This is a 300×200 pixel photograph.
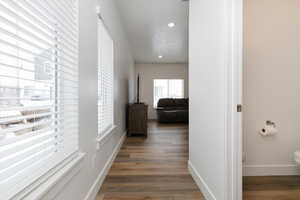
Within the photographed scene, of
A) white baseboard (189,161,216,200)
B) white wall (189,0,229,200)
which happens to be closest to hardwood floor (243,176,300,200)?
white baseboard (189,161,216,200)

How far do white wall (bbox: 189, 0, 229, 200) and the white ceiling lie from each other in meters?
0.87

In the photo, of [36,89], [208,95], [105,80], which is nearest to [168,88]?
[105,80]

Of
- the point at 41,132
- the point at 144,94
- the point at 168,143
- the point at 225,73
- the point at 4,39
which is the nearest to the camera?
the point at 4,39

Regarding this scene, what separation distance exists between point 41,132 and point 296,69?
2.81 meters

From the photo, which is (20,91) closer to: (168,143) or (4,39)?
(4,39)

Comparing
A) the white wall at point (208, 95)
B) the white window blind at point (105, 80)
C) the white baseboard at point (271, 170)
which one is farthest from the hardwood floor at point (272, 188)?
the white window blind at point (105, 80)

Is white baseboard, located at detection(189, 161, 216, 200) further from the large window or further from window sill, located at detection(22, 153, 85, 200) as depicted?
the large window

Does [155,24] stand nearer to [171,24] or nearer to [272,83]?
[171,24]

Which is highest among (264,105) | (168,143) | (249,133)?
(264,105)

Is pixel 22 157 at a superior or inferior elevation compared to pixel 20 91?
inferior

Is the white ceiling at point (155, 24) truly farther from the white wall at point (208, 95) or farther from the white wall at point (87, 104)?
the white wall at point (87, 104)

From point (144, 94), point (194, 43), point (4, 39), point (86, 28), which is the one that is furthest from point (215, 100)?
point (144, 94)

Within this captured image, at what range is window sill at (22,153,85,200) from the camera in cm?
81

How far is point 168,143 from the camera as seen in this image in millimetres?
3666
